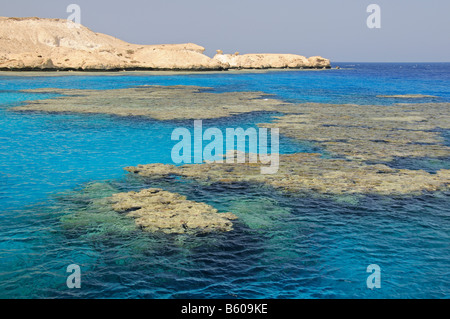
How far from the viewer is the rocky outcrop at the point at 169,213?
15.4 meters

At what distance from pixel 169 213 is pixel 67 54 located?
136 metres

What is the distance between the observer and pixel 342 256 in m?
13.9

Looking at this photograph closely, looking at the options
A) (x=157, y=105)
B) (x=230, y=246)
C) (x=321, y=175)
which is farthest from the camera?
(x=157, y=105)

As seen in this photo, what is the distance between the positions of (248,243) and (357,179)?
907cm

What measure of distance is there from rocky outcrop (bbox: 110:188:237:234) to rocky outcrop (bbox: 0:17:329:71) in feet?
381

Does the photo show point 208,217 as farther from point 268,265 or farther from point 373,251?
point 373,251

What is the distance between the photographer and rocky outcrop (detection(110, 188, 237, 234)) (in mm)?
15445

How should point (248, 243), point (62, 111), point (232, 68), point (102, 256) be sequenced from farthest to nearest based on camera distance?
point (232, 68), point (62, 111), point (248, 243), point (102, 256)

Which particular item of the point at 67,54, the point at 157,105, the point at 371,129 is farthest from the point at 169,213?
the point at 67,54

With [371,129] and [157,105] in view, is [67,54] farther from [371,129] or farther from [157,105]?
[371,129]

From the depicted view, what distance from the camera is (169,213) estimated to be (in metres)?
16.6

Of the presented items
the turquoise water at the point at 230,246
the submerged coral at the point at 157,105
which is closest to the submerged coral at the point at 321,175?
the turquoise water at the point at 230,246

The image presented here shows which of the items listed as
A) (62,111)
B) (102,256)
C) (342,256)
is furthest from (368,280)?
(62,111)
